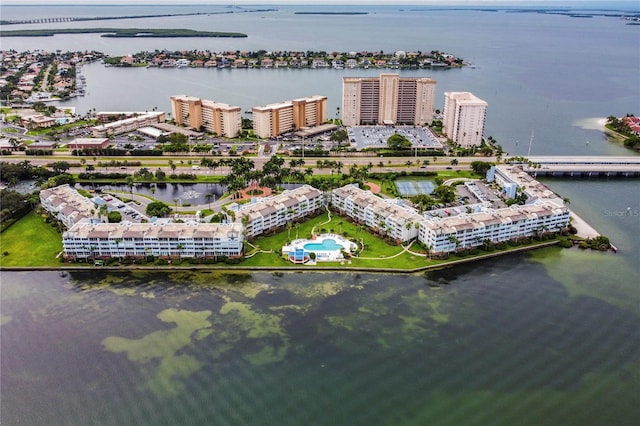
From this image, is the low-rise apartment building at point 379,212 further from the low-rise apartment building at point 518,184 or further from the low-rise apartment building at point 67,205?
the low-rise apartment building at point 67,205

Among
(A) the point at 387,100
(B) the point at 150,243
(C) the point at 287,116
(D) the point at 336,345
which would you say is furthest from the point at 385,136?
(D) the point at 336,345

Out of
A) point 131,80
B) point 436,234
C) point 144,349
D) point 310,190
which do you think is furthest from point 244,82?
point 144,349

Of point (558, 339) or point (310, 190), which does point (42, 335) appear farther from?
point (558, 339)

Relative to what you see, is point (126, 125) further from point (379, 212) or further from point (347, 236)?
point (379, 212)

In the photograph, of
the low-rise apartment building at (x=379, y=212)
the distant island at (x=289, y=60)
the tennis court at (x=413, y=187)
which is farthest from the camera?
the distant island at (x=289, y=60)

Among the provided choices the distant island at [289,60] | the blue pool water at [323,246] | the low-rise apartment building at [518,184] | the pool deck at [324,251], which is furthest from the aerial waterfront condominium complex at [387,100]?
the distant island at [289,60]

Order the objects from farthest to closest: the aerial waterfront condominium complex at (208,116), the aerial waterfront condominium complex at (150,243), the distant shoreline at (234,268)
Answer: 1. the aerial waterfront condominium complex at (208,116)
2. the aerial waterfront condominium complex at (150,243)
3. the distant shoreline at (234,268)

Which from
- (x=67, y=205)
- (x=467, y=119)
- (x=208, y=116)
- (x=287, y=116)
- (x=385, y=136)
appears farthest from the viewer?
(x=208, y=116)

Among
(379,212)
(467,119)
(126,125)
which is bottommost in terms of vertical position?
(379,212)
